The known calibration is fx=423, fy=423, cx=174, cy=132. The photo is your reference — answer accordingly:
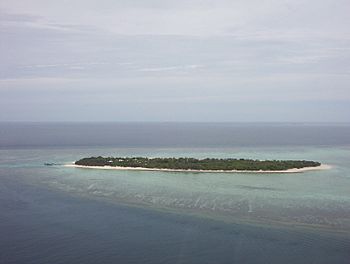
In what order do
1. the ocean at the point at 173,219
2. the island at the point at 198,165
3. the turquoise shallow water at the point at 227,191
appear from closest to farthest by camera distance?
the ocean at the point at 173,219 < the turquoise shallow water at the point at 227,191 < the island at the point at 198,165

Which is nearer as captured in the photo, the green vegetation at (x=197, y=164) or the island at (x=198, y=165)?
the island at (x=198, y=165)

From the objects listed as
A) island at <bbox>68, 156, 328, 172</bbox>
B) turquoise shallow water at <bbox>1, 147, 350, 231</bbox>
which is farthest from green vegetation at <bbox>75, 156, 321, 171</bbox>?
turquoise shallow water at <bbox>1, 147, 350, 231</bbox>

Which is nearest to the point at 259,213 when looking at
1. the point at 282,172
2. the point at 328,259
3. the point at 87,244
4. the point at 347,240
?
the point at 347,240

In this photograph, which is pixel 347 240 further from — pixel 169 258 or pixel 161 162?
pixel 161 162

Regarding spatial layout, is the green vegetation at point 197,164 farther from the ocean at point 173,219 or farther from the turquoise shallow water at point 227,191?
the ocean at point 173,219

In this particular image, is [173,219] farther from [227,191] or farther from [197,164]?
[197,164]

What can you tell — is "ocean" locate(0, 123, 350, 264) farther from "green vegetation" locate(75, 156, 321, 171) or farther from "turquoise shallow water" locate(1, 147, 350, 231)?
"green vegetation" locate(75, 156, 321, 171)

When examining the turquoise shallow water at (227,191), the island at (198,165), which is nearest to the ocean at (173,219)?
the turquoise shallow water at (227,191)

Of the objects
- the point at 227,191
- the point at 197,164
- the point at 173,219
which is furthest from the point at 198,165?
the point at 173,219

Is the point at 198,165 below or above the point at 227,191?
A: above

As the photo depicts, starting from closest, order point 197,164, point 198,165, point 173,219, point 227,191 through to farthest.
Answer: point 173,219 < point 227,191 < point 198,165 < point 197,164

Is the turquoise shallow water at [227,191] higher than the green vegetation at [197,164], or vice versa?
the green vegetation at [197,164]
